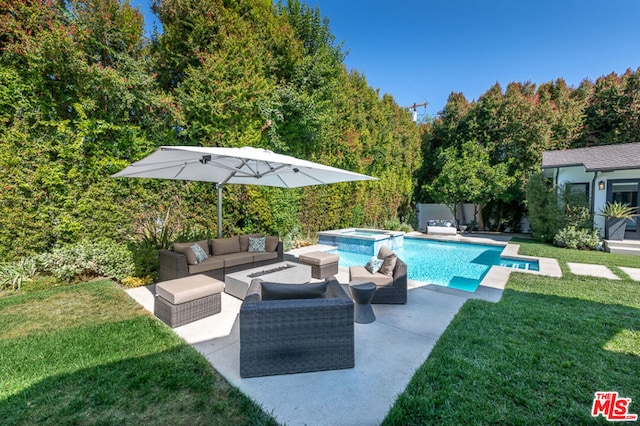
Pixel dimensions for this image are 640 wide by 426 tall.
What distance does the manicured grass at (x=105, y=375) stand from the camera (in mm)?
2367

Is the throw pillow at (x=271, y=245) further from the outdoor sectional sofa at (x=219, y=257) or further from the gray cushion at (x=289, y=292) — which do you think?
the gray cushion at (x=289, y=292)

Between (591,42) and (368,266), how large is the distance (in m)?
12.9

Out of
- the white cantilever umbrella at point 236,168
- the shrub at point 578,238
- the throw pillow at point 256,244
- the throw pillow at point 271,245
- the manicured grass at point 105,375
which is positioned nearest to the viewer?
the manicured grass at point 105,375

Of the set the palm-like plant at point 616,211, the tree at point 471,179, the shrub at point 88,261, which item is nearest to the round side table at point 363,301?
the shrub at point 88,261

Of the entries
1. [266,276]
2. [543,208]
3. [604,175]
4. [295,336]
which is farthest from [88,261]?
[604,175]

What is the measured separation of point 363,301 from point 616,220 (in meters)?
11.9

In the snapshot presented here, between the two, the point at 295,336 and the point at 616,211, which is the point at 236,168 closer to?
the point at 295,336

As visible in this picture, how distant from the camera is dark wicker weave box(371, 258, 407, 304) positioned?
15.7ft

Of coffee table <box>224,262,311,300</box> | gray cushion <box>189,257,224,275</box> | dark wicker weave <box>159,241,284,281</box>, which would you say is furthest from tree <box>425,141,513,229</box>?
gray cushion <box>189,257,224,275</box>

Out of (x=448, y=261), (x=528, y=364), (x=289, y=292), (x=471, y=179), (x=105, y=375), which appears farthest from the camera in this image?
A: (x=471, y=179)

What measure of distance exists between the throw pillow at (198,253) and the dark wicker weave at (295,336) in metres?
3.49

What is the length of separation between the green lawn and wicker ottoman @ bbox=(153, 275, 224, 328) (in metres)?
0.22

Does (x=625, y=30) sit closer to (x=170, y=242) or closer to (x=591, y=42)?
(x=591, y=42)

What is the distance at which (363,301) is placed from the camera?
4137 millimetres
